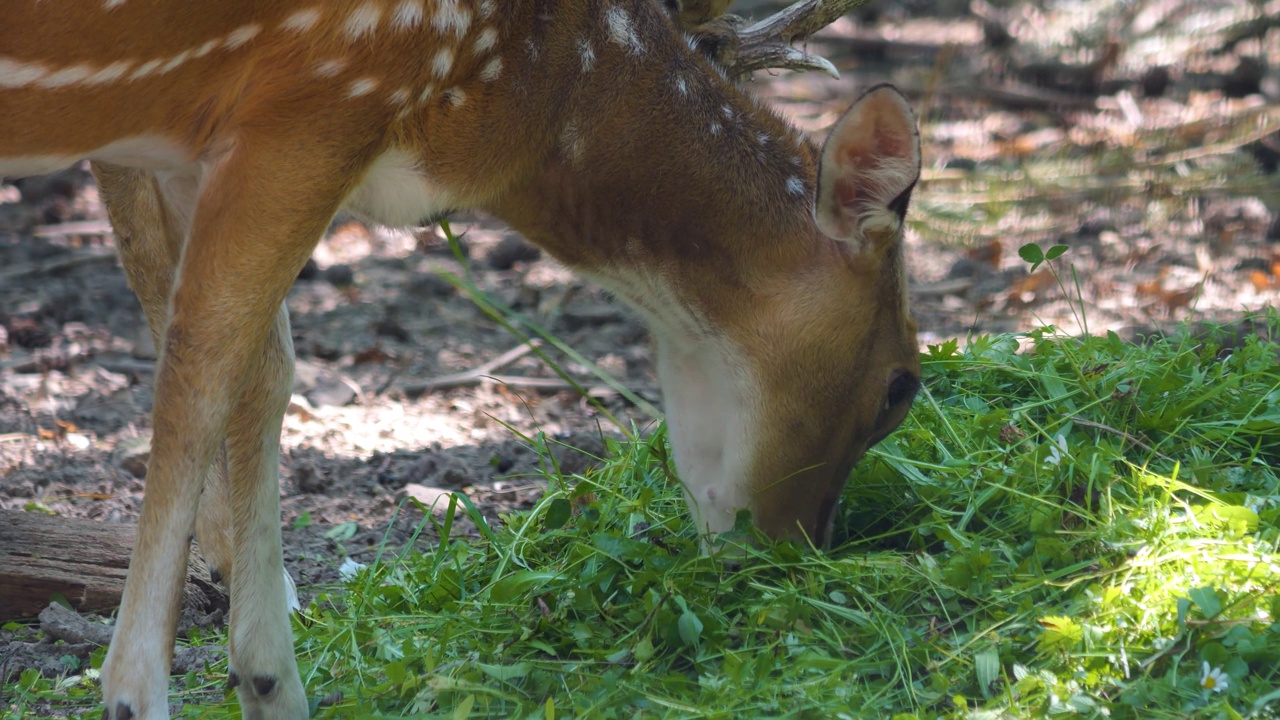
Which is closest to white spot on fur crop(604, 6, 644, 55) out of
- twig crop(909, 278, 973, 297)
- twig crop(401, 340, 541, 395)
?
twig crop(401, 340, 541, 395)

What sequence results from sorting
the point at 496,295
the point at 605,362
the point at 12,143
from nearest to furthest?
the point at 12,143, the point at 605,362, the point at 496,295

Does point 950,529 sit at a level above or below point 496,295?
below

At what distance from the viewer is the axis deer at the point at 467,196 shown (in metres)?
3.00

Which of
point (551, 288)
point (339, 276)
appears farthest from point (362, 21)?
point (339, 276)

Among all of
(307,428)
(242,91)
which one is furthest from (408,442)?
(242,91)

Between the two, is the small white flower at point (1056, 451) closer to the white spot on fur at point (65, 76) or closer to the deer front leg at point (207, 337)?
the deer front leg at point (207, 337)

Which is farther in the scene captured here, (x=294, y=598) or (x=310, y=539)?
(x=310, y=539)

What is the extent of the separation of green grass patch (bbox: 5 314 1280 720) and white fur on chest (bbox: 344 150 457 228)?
75cm

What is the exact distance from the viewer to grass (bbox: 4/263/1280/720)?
2809 millimetres

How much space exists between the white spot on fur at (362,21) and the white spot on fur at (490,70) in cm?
32

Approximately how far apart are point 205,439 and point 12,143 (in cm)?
77

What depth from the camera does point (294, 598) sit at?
391cm

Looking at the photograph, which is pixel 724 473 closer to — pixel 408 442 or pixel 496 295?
pixel 408 442

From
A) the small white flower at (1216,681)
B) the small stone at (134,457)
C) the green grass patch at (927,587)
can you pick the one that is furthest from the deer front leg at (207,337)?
the small white flower at (1216,681)
